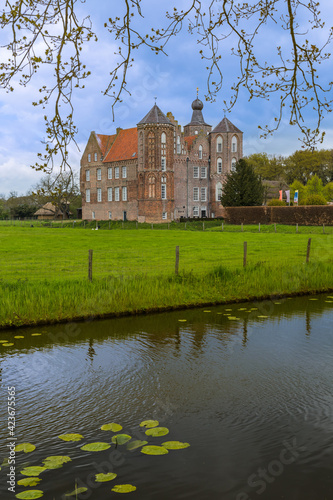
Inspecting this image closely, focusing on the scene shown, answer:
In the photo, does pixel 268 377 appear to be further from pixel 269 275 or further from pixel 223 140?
pixel 223 140

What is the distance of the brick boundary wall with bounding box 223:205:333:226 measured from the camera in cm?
5541

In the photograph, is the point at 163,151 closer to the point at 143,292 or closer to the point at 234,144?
the point at 234,144

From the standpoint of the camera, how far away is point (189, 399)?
6.91 metres

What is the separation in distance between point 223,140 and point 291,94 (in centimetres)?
7324

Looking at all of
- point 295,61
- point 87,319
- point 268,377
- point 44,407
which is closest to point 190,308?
point 87,319

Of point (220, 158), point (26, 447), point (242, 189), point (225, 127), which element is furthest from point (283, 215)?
point (26, 447)

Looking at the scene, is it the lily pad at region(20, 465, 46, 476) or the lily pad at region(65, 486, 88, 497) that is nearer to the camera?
the lily pad at region(65, 486, 88, 497)

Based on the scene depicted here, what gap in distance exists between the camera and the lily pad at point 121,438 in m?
5.52

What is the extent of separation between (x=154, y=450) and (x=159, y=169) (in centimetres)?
6734

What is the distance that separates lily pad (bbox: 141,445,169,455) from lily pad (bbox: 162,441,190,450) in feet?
0.27

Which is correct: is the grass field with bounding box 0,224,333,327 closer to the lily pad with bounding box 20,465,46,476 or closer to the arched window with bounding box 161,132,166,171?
the lily pad with bounding box 20,465,46,476

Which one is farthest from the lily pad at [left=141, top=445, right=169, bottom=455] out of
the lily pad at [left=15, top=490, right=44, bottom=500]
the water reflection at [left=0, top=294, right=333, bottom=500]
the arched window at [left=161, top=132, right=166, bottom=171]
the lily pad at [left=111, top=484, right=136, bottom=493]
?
the arched window at [left=161, top=132, right=166, bottom=171]

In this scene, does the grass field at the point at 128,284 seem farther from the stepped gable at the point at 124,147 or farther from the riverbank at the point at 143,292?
A: the stepped gable at the point at 124,147

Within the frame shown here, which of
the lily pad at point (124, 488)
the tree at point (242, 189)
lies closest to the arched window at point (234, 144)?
the tree at point (242, 189)
